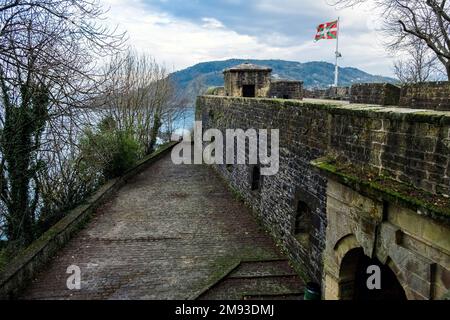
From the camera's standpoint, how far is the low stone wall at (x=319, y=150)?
3729mm

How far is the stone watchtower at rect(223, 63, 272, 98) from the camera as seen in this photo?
19516mm

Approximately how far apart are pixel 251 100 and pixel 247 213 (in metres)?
3.92

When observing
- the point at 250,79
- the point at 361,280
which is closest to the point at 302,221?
the point at 361,280

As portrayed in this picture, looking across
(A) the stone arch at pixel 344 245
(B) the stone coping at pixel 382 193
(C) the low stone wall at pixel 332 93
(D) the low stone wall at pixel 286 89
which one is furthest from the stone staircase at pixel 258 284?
(D) the low stone wall at pixel 286 89

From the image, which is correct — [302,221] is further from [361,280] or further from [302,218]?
[361,280]

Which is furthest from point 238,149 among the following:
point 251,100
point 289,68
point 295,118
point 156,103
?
point 289,68

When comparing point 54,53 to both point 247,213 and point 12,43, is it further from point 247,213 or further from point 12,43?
point 247,213

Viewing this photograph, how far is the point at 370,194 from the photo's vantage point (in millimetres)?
4445

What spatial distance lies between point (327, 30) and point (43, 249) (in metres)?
18.7

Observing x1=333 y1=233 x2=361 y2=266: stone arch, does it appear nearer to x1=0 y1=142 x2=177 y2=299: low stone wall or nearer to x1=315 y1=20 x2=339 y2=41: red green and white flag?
x1=0 y1=142 x2=177 y2=299: low stone wall

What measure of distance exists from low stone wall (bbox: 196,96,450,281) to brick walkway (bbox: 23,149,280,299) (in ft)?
3.24

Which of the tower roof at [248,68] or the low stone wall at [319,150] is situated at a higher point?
the tower roof at [248,68]

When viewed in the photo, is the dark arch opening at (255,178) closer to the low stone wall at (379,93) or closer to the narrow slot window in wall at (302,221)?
the narrow slot window in wall at (302,221)

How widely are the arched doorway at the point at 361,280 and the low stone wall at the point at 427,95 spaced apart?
15.0 feet
